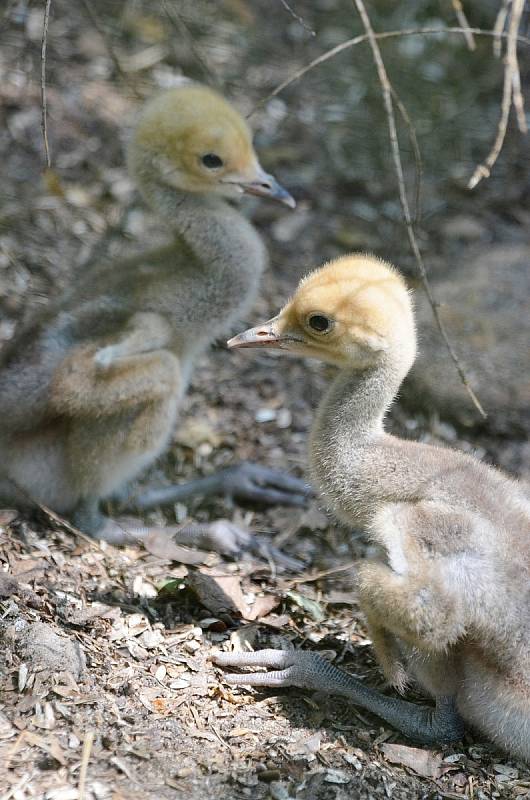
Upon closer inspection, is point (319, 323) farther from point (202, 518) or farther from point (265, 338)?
point (202, 518)

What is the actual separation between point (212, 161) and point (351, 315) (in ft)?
4.82

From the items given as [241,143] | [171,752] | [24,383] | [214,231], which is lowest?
[171,752]

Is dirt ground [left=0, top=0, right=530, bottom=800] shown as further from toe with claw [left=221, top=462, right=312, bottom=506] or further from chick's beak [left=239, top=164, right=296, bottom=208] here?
chick's beak [left=239, top=164, right=296, bottom=208]

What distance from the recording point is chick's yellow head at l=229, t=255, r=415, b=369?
3.44 metres

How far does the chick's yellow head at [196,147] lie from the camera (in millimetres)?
4488

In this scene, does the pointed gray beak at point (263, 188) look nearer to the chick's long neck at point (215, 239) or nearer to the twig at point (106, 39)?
the chick's long neck at point (215, 239)

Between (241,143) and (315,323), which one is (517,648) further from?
(241,143)

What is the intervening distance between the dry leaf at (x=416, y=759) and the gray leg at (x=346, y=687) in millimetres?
44

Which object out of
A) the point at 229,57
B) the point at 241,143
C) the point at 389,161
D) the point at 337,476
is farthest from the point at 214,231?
the point at 229,57

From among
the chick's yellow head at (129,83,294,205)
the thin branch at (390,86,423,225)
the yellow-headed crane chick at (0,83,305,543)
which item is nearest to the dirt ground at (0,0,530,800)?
the yellow-headed crane chick at (0,83,305,543)

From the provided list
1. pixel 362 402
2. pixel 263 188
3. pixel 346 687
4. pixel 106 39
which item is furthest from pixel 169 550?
pixel 106 39

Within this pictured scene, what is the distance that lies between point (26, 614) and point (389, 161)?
4864mm

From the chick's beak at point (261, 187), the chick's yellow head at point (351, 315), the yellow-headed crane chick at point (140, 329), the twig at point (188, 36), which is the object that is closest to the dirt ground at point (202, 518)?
the twig at point (188, 36)

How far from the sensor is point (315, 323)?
3.52 meters
